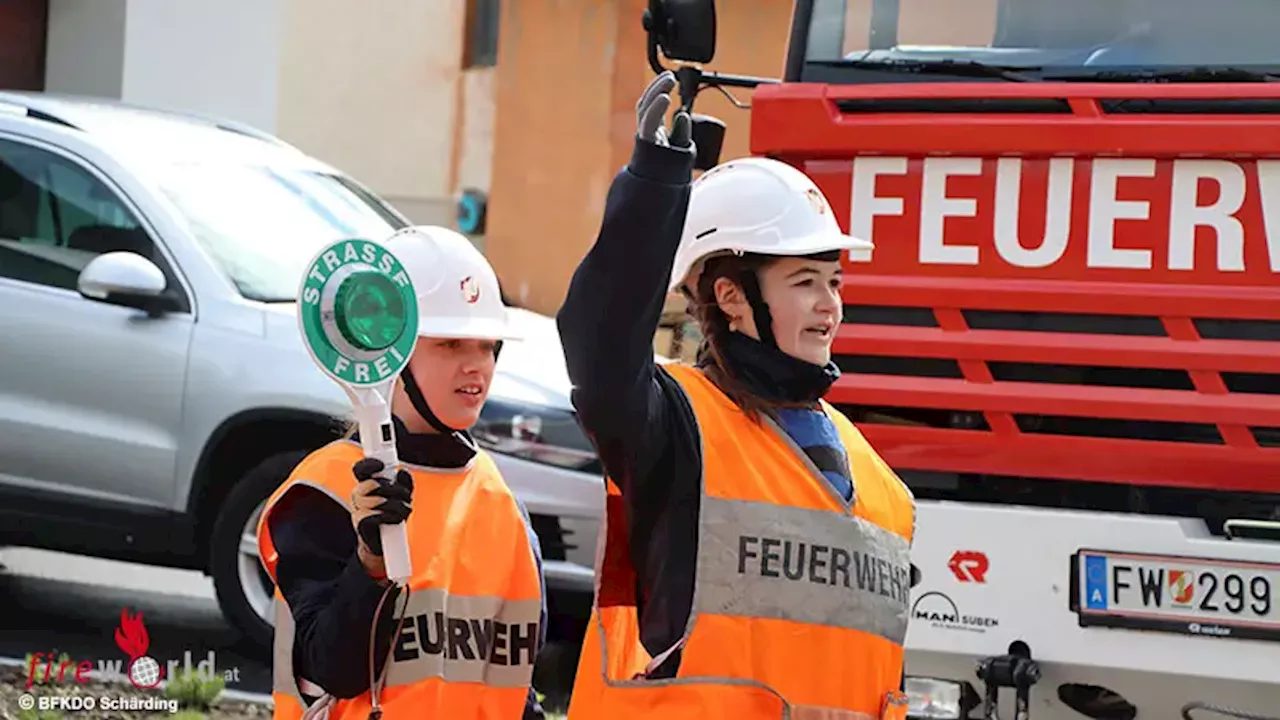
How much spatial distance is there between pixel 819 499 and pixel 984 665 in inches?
85.4

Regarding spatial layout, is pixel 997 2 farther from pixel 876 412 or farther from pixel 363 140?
pixel 363 140

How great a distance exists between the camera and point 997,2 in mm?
5719

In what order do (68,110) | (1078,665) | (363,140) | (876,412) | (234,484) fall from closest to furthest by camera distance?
(1078,665)
(876,412)
(234,484)
(68,110)
(363,140)

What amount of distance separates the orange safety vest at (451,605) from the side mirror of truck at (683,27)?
244 cm

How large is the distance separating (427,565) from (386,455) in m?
0.46

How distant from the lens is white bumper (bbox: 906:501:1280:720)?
16.5 feet

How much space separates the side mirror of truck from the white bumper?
4.72 feet

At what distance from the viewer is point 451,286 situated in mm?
3590

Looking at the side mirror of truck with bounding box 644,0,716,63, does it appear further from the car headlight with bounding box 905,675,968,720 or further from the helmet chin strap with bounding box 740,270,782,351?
the helmet chin strap with bounding box 740,270,782,351

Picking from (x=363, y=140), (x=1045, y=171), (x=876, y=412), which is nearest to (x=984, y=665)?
(x=876, y=412)

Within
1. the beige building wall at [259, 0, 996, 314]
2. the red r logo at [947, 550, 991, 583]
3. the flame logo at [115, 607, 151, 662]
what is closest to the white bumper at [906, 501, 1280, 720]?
the red r logo at [947, 550, 991, 583]

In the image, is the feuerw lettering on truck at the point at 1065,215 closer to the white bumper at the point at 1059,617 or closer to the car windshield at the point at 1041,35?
the car windshield at the point at 1041,35

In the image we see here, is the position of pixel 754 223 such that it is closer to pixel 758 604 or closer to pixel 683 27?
pixel 758 604

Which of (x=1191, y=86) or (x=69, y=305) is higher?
(x=1191, y=86)
